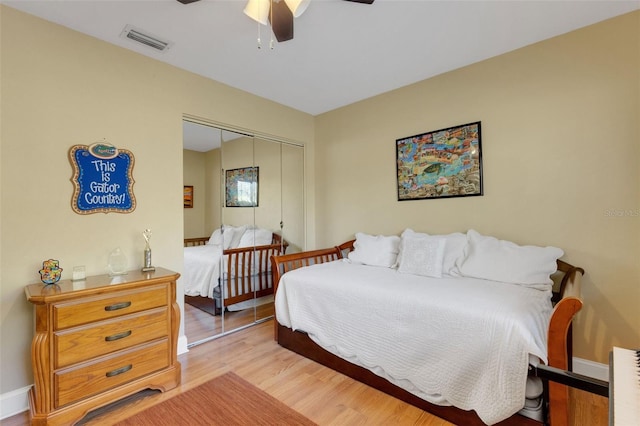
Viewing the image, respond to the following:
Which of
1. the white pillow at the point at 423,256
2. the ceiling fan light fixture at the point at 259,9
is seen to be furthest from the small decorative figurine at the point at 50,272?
the white pillow at the point at 423,256

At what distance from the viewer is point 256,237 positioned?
3.33 meters

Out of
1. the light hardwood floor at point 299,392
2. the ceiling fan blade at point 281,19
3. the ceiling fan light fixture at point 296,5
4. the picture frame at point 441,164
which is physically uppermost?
the ceiling fan blade at point 281,19

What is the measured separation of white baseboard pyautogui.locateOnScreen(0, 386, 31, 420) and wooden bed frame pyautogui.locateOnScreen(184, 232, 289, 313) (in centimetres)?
137

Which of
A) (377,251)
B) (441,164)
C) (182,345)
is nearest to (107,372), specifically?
(182,345)

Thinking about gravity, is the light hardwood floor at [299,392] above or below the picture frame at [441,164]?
below

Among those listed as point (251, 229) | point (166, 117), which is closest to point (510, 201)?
point (251, 229)

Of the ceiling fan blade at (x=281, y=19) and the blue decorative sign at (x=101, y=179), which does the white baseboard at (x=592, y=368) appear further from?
the blue decorative sign at (x=101, y=179)

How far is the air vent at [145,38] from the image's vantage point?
2124 mm

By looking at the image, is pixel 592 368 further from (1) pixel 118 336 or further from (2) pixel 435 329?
(1) pixel 118 336

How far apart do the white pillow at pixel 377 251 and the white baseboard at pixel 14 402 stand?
262 centimetres

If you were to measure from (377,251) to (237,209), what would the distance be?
150cm

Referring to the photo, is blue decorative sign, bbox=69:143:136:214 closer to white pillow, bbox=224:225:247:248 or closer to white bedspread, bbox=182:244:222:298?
white bedspread, bbox=182:244:222:298

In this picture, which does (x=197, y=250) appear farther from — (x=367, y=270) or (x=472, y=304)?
(x=472, y=304)

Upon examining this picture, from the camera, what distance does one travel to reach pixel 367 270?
2697mm
